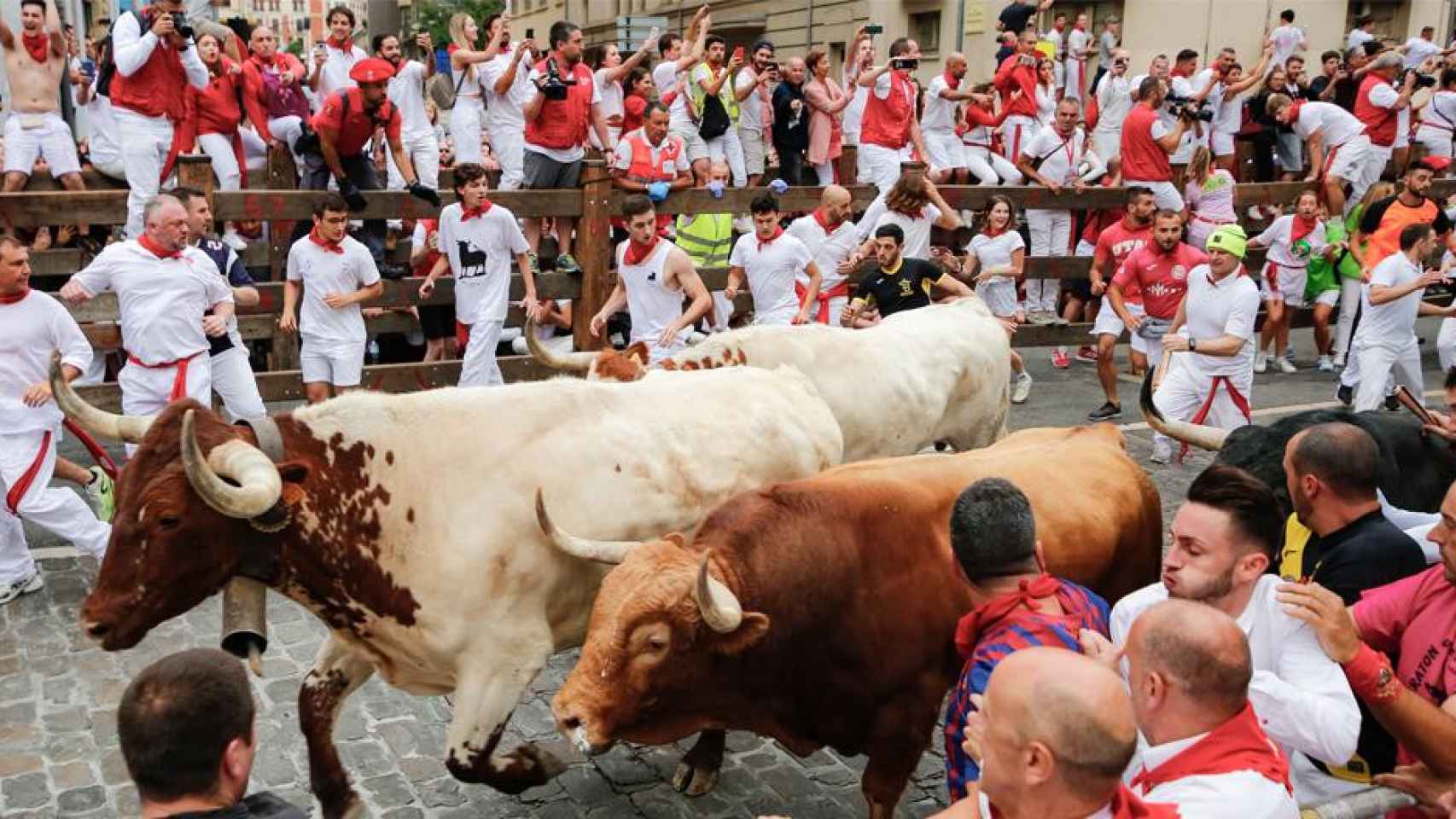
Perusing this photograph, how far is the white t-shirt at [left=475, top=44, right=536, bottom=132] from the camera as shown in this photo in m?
13.3

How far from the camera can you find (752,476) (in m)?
5.98

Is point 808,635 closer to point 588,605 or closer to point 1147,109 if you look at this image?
point 588,605

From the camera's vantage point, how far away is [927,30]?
32094mm

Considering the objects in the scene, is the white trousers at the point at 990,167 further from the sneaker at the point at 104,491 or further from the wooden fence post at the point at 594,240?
the sneaker at the point at 104,491

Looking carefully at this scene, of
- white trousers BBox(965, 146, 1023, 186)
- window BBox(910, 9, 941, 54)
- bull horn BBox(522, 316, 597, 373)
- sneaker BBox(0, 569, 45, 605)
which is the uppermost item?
window BBox(910, 9, 941, 54)

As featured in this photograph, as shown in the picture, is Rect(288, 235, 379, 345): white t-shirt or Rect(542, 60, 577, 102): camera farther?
Rect(542, 60, 577, 102): camera

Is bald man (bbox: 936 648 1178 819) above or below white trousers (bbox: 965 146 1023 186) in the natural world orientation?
below

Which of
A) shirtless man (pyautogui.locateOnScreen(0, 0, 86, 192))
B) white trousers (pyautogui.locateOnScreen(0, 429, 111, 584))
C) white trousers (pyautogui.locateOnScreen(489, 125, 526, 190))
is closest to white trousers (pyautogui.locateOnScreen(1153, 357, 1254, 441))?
white trousers (pyautogui.locateOnScreen(489, 125, 526, 190))

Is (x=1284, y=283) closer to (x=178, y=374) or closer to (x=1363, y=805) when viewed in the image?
(x=178, y=374)

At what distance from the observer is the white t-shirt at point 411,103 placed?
1282cm

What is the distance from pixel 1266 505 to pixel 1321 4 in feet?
102

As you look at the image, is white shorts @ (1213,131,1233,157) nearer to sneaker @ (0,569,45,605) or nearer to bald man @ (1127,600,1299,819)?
sneaker @ (0,569,45,605)

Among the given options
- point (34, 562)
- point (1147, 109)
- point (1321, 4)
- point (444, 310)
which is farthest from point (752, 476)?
point (1321, 4)

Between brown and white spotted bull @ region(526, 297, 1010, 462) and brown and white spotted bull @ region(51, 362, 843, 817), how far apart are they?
4.31 feet
